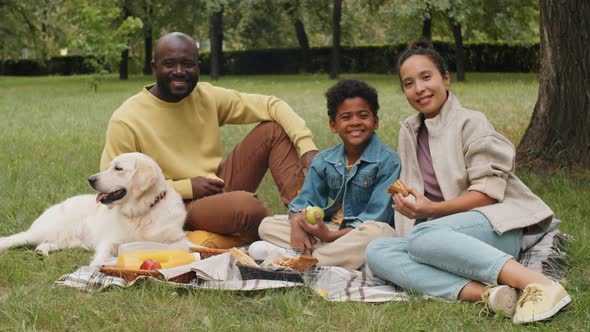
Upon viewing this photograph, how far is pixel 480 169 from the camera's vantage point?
3.84 metres

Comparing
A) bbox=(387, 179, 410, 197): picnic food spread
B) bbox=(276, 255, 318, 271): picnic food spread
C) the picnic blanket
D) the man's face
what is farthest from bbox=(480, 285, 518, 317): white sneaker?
the man's face

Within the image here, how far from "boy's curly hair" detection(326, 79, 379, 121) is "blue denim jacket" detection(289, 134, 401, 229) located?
239 mm

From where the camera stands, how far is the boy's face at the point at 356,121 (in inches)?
179

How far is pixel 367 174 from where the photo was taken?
4.53 meters

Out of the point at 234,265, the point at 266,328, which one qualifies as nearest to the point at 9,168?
the point at 234,265

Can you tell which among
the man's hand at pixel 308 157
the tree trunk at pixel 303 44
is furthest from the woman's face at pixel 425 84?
the tree trunk at pixel 303 44

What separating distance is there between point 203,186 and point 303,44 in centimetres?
3296

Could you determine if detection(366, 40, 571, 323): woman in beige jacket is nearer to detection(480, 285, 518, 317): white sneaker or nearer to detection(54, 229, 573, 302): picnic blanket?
detection(480, 285, 518, 317): white sneaker

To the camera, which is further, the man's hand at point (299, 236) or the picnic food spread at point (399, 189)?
the man's hand at point (299, 236)

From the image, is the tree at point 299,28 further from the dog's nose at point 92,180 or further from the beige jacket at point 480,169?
the beige jacket at point 480,169

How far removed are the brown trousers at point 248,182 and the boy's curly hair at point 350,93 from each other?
2.48 feet

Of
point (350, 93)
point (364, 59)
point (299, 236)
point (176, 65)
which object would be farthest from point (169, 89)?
point (364, 59)

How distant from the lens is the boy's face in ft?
14.9

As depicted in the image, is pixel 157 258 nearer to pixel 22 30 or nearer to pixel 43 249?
pixel 43 249
